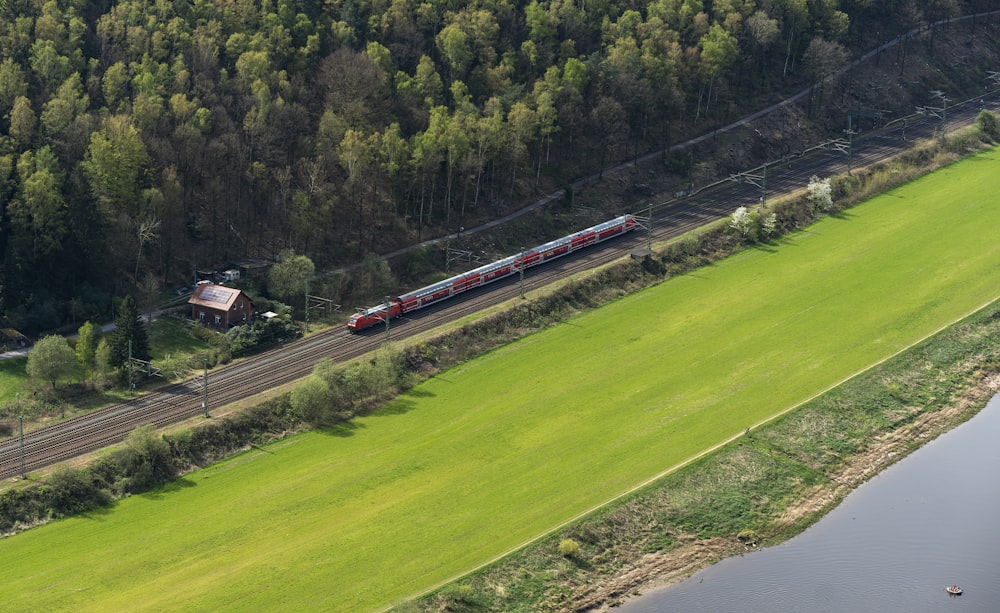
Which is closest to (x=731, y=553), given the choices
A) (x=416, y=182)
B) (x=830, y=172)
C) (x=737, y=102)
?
(x=416, y=182)

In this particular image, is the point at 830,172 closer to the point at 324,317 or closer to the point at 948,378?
the point at 948,378

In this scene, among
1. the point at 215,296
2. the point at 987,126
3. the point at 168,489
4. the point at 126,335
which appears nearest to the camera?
the point at 168,489

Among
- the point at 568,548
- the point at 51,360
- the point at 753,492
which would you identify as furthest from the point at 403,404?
the point at 753,492

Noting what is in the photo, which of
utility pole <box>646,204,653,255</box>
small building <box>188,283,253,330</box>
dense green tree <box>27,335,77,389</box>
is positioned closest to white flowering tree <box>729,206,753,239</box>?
utility pole <box>646,204,653,255</box>

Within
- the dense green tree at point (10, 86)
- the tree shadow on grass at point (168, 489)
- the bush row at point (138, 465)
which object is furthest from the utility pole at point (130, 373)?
the dense green tree at point (10, 86)

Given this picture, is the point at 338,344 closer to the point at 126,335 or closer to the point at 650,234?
the point at 126,335

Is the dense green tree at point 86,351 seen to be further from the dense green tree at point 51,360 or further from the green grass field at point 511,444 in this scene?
the green grass field at point 511,444
